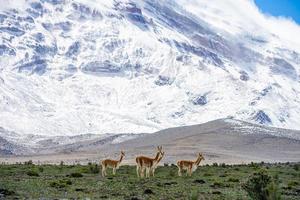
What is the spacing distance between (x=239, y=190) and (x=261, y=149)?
139m

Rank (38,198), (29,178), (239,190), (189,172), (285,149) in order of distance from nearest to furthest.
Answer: (38,198) < (239,190) < (29,178) < (189,172) < (285,149)

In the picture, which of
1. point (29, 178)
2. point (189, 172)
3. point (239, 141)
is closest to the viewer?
point (29, 178)

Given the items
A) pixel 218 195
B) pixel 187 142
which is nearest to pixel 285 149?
pixel 187 142

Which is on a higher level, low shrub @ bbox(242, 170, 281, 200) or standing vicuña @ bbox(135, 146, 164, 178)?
standing vicuña @ bbox(135, 146, 164, 178)

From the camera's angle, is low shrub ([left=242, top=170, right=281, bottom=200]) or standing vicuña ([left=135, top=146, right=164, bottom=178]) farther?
standing vicuña ([left=135, top=146, right=164, bottom=178])

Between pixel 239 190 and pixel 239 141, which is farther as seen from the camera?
pixel 239 141

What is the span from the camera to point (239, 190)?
3719cm

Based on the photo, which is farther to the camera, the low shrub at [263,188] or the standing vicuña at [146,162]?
the standing vicuña at [146,162]

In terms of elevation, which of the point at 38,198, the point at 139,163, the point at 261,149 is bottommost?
the point at 38,198

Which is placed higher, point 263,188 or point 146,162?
point 146,162

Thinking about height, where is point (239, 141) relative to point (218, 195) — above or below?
above

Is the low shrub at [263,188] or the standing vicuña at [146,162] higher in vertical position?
the standing vicuña at [146,162]

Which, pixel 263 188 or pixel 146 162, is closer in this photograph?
pixel 263 188

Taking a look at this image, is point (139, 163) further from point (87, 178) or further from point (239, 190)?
point (239, 190)
